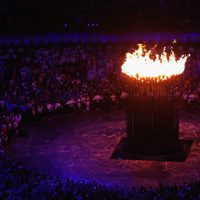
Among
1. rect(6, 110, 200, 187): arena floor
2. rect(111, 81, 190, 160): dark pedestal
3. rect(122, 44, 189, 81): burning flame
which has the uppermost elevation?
rect(122, 44, 189, 81): burning flame

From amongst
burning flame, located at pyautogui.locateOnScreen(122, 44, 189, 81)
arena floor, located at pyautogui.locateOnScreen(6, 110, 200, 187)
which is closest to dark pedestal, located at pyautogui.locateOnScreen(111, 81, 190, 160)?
burning flame, located at pyautogui.locateOnScreen(122, 44, 189, 81)

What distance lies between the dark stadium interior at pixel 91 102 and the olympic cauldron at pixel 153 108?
47 mm

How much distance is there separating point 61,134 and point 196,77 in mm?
10995

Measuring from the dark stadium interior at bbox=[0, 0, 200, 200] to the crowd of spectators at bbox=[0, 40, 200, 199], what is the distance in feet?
0.22

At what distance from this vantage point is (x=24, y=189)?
52.8ft

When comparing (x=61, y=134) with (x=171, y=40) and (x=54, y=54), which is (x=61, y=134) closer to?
(x=54, y=54)

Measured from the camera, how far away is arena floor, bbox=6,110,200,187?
1997 centimetres

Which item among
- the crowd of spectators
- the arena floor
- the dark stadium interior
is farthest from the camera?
the crowd of spectators

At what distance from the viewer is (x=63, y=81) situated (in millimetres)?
32344

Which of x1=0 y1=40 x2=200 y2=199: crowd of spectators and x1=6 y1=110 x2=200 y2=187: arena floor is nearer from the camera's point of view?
x1=6 y1=110 x2=200 y2=187: arena floor

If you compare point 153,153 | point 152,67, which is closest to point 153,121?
point 153,153

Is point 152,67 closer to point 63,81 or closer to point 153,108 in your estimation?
point 153,108

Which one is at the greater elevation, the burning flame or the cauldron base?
the burning flame

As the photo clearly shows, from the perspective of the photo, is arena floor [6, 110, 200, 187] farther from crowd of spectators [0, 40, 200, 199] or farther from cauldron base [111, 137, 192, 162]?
crowd of spectators [0, 40, 200, 199]
